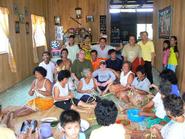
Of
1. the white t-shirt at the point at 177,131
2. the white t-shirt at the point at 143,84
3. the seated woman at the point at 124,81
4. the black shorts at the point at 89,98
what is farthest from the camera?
the seated woman at the point at 124,81

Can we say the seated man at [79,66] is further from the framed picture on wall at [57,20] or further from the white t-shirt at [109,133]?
the framed picture on wall at [57,20]

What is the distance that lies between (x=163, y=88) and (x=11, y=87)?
4.81 meters

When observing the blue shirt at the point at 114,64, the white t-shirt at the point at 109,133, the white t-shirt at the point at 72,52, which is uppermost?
the white t-shirt at the point at 72,52

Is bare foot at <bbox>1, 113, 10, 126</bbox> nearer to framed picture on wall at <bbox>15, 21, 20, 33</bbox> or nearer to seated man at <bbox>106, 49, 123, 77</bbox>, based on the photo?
seated man at <bbox>106, 49, 123, 77</bbox>

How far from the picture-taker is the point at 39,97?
3.86 m

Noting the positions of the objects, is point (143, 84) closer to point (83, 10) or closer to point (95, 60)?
point (95, 60)

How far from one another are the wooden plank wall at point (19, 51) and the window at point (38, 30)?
279 mm

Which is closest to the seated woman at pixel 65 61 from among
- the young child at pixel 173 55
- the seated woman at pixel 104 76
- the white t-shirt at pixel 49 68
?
the white t-shirt at pixel 49 68

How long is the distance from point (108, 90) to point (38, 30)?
5623 mm

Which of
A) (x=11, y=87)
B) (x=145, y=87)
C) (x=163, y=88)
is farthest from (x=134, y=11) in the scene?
(x=163, y=88)

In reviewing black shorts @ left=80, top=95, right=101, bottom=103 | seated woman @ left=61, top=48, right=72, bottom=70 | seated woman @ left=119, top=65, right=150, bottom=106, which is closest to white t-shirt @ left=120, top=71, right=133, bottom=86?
seated woman @ left=119, top=65, right=150, bottom=106

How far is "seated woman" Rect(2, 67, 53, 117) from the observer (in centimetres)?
353

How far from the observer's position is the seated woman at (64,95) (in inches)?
146

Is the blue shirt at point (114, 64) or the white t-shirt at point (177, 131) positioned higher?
the blue shirt at point (114, 64)
